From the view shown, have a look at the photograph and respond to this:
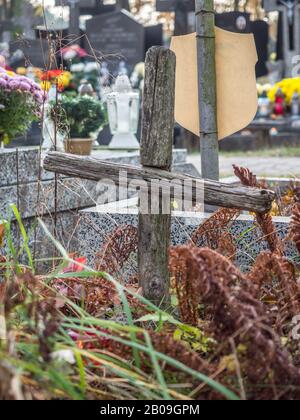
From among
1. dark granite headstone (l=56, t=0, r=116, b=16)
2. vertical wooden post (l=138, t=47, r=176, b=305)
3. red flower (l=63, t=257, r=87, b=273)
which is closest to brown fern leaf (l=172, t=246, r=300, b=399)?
vertical wooden post (l=138, t=47, r=176, b=305)

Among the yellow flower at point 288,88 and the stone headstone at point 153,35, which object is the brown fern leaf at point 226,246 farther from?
the stone headstone at point 153,35

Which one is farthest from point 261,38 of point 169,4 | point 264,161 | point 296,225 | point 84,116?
point 296,225

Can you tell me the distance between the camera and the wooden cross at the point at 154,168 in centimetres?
219

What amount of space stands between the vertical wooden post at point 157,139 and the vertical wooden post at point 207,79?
3.66 feet

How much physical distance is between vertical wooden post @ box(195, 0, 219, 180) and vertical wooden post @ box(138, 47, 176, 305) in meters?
1.12

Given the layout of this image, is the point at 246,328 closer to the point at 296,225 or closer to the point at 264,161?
the point at 296,225

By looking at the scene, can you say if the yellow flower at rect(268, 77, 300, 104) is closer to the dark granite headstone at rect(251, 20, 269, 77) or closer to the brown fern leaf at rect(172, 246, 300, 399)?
the dark granite headstone at rect(251, 20, 269, 77)

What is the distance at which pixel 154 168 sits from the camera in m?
2.24

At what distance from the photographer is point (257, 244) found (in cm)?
360

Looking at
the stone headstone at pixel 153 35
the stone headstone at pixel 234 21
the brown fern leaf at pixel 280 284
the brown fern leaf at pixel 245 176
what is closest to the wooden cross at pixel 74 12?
the stone headstone at pixel 153 35

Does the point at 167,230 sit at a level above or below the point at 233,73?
below
